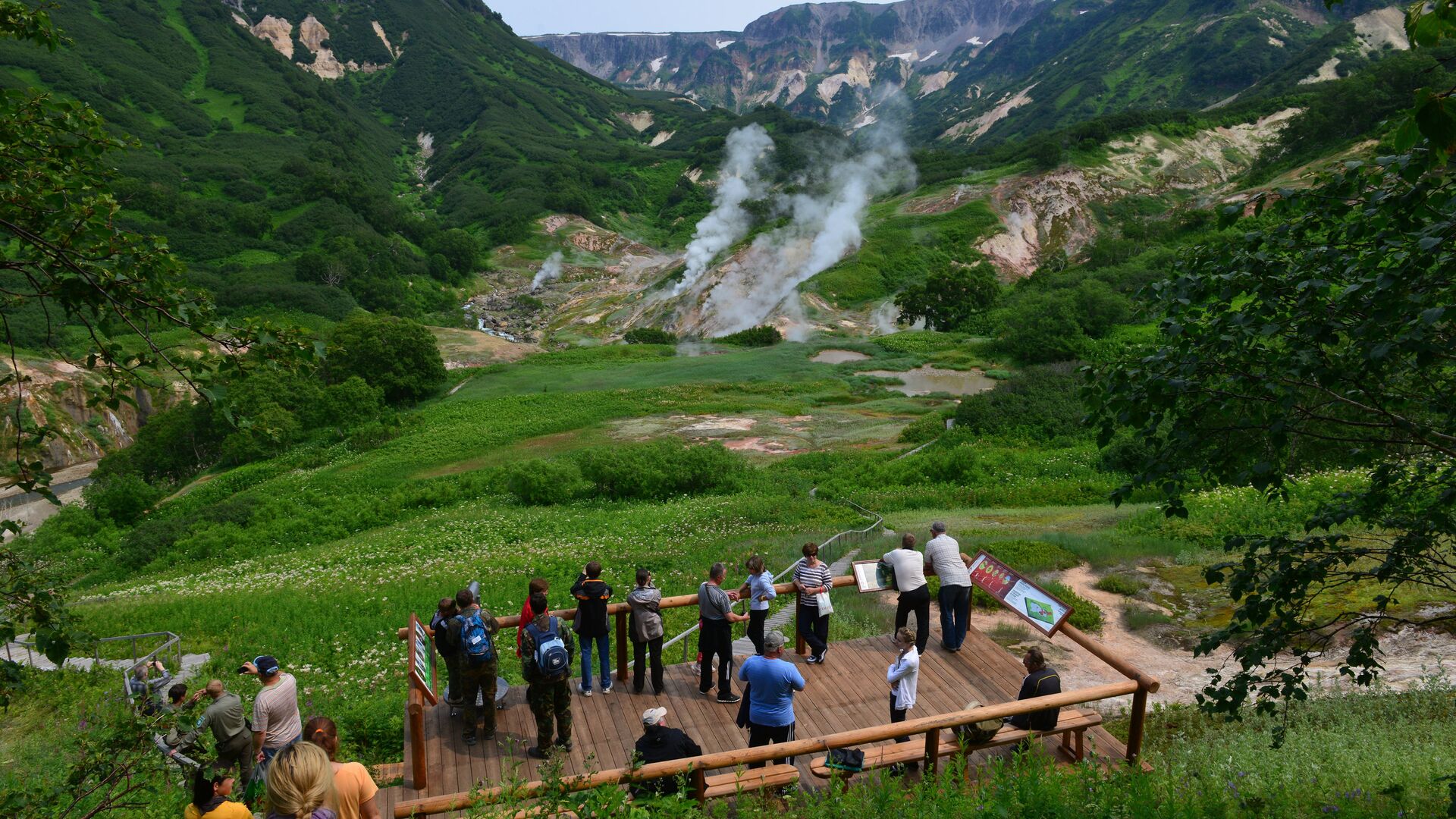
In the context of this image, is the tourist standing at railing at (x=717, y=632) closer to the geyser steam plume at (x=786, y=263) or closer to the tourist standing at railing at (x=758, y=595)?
the tourist standing at railing at (x=758, y=595)

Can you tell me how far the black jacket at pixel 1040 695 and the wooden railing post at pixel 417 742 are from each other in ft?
19.1

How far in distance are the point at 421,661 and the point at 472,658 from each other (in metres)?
0.62

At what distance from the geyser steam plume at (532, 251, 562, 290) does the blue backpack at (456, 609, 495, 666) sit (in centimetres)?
9708

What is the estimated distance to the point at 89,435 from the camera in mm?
52188

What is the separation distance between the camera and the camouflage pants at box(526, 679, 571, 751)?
7.98m

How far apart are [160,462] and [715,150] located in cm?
12212

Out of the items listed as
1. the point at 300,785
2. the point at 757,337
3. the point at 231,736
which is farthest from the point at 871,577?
the point at 757,337

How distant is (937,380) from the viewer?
5156 cm

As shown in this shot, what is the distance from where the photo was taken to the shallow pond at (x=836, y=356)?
5844cm

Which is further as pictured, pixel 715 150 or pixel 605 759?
pixel 715 150

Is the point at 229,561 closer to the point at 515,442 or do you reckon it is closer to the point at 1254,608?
the point at 515,442

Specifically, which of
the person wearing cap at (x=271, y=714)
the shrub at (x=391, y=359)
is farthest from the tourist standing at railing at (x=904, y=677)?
the shrub at (x=391, y=359)

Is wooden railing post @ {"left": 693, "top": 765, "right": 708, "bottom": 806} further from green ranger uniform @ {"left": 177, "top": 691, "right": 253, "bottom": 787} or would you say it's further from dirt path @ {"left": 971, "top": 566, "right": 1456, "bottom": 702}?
dirt path @ {"left": 971, "top": 566, "right": 1456, "bottom": 702}

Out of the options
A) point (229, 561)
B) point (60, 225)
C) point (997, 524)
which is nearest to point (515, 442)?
point (229, 561)
